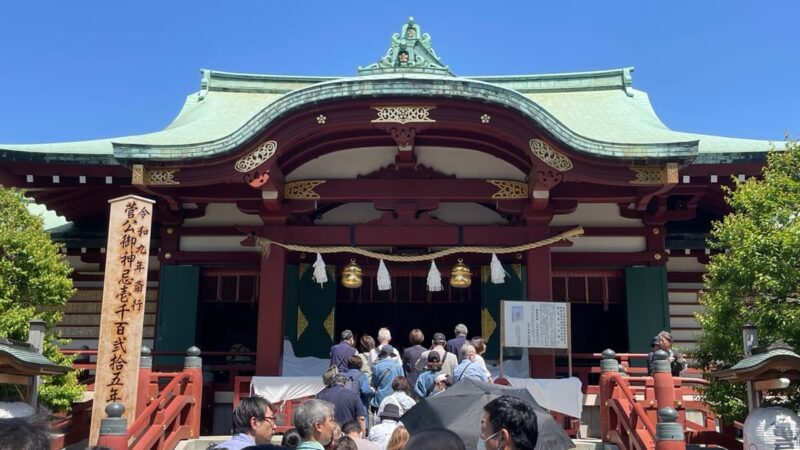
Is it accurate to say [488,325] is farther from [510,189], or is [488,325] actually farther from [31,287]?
[31,287]

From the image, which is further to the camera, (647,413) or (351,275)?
(351,275)

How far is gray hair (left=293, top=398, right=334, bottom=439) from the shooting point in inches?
161

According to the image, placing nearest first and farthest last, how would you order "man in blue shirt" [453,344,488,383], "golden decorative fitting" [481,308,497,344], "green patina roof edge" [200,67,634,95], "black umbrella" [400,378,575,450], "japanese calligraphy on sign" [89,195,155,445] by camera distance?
1. "black umbrella" [400,378,575,450]
2. "man in blue shirt" [453,344,488,383]
3. "japanese calligraphy on sign" [89,195,155,445]
4. "golden decorative fitting" [481,308,497,344]
5. "green patina roof edge" [200,67,634,95]

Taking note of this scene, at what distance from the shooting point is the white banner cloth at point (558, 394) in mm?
9688

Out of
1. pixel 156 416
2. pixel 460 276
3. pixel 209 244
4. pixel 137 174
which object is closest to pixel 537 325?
pixel 460 276

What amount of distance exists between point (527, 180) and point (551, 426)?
5.83 metres

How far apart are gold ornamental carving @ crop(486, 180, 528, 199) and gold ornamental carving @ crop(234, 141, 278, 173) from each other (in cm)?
344

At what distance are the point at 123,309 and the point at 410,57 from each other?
863cm

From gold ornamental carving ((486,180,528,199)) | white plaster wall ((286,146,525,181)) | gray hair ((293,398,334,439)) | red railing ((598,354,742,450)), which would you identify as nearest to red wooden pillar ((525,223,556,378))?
gold ornamental carving ((486,180,528,199))

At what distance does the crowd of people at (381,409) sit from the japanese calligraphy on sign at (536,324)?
3.66 feet

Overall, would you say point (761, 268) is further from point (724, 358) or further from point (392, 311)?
point (392, 311)

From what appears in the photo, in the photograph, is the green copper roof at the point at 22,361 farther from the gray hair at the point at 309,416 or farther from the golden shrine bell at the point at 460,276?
the golden shrine bell at the point at 460,276

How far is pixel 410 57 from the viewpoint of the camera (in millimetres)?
14938

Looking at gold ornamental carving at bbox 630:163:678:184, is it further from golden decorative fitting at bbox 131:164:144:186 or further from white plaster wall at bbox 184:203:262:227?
golden decorative fitting at bbox 131:164:144:186
